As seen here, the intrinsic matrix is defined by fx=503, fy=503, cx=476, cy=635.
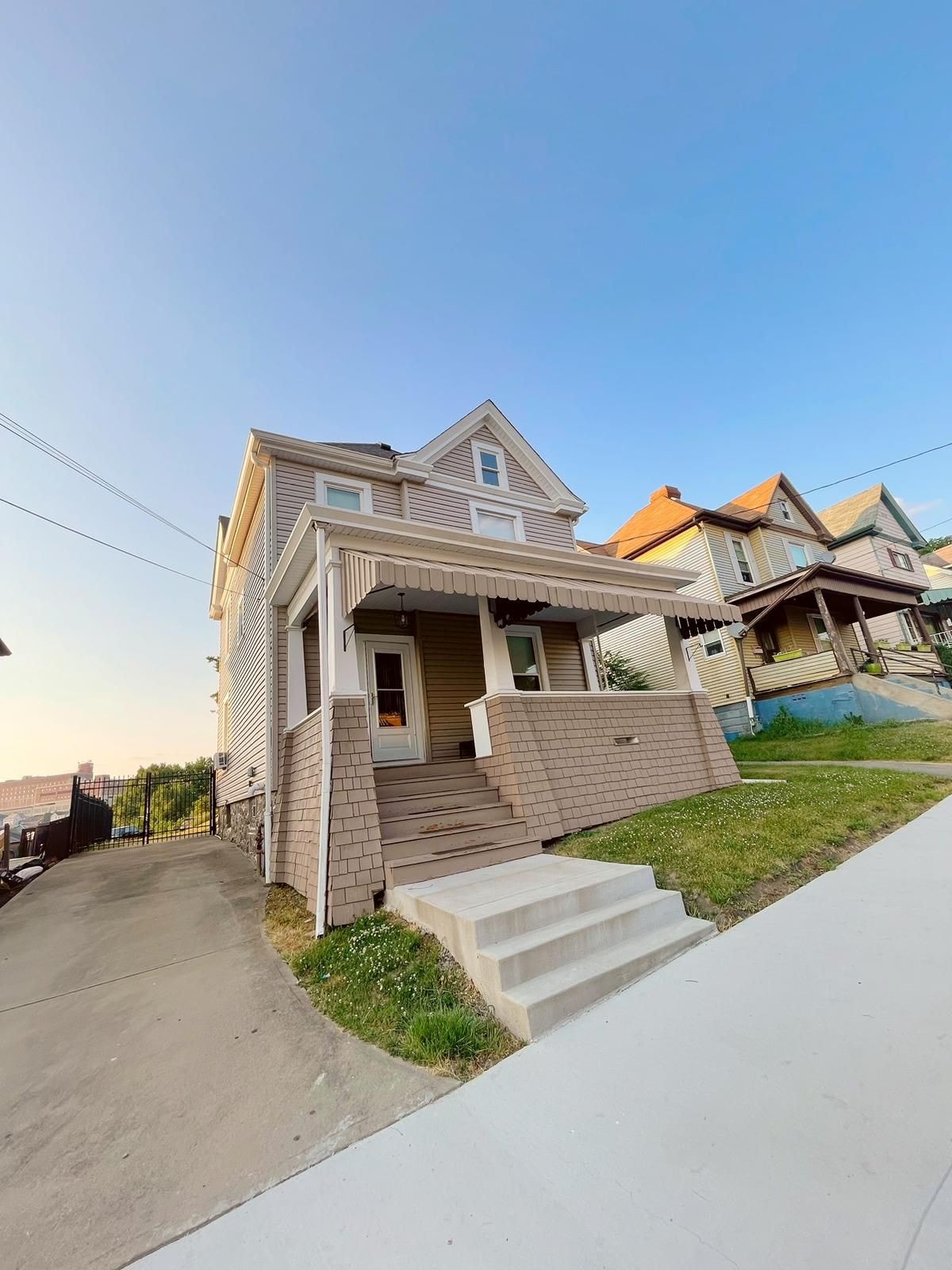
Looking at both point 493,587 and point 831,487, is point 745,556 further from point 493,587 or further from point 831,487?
point 493,587

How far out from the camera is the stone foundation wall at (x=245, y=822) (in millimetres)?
8422

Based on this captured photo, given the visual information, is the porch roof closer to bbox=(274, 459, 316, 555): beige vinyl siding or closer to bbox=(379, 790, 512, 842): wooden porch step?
bbox=(379, 790, 512, 842): wooden porch step

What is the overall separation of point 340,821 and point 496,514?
7824 mm

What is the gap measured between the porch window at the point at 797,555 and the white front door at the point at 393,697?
17546 millimetres

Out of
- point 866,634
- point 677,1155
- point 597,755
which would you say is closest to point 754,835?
point 597,755

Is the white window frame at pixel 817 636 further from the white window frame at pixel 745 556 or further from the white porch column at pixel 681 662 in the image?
the white porch column at pixel 681 662

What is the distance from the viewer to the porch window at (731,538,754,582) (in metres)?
18.3

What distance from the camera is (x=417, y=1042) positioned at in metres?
2.76

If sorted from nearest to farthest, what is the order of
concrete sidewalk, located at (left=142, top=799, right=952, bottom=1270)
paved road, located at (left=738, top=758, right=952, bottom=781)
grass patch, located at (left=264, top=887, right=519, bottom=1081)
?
concrete sidewalk, located at (left=142, top=799, right=952, bottom=1270) → grass patch, located at (left=264, top=887, right=519, bottom=1081) → paved road, located at (left=738, top=758, right=952, bottom=781)

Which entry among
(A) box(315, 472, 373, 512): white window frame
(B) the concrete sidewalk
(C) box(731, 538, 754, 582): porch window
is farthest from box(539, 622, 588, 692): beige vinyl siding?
(C) box(731, 538, 754, 582): porch window

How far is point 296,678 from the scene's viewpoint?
7484 millimetres

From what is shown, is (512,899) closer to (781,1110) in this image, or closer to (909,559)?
(781,1110)

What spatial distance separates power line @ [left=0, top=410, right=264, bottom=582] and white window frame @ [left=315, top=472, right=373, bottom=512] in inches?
74.6

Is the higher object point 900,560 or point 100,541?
point 900,560
